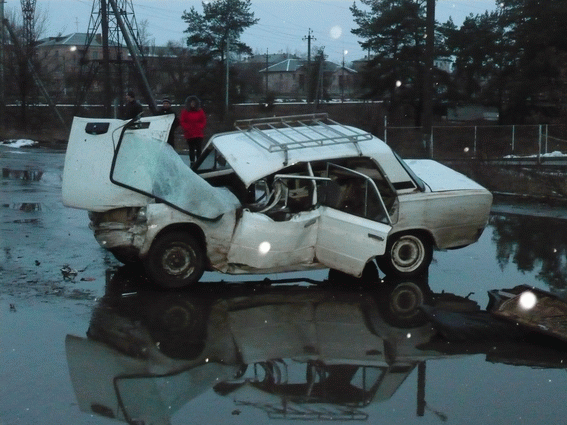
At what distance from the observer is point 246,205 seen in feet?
33.9

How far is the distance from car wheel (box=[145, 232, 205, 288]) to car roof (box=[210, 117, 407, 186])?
1.00 meters

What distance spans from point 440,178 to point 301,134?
197 cm

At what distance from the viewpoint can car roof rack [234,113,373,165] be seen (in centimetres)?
1000

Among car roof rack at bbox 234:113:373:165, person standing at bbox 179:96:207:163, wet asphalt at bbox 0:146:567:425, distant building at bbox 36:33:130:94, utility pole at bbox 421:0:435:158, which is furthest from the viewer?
distant building at bbox 36:33:130:94

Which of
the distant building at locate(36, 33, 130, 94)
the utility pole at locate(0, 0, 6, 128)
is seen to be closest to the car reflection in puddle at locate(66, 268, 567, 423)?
the utility pole at locate(0, 0, 6, 128)

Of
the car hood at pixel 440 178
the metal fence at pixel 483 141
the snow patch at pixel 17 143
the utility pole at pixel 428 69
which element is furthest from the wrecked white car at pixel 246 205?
the snow patch at pixel 17 143

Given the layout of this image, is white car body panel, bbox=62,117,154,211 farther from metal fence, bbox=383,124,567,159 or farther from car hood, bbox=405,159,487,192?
metal fence, bbox=383,124,567,159

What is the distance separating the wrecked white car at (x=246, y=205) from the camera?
9.34 meters

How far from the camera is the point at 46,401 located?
5898mm

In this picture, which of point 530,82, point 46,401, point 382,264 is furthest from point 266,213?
point 530,82

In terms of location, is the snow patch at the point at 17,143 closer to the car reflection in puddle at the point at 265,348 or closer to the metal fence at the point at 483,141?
the metal fence at the point at 483,141

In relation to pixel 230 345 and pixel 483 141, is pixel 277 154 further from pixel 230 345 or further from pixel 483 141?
pixel 483 141

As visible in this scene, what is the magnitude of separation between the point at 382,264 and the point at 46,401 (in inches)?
212

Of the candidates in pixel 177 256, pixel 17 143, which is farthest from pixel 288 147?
pixel 17 143
